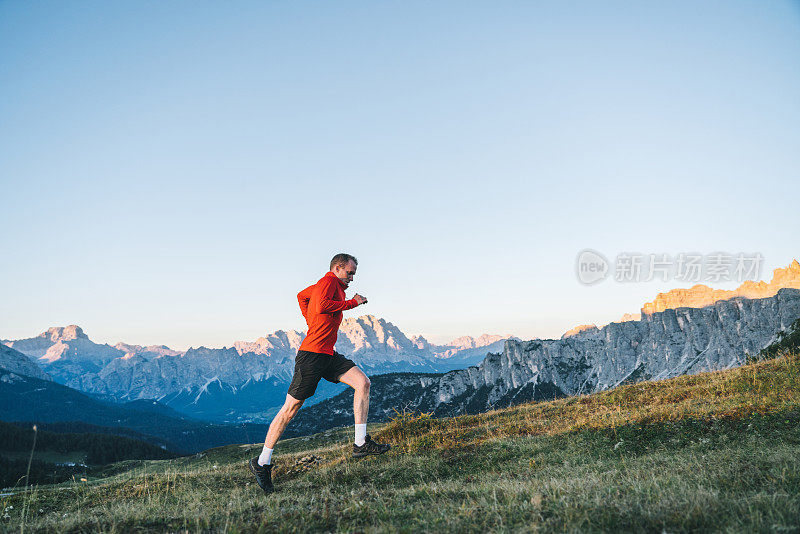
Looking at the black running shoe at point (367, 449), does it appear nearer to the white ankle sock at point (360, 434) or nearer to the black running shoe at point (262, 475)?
the white ankle sock at point (360, 434)

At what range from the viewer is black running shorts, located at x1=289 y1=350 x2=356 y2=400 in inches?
325

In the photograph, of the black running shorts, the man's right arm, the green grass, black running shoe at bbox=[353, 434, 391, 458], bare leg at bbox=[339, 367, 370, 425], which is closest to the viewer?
the green grass

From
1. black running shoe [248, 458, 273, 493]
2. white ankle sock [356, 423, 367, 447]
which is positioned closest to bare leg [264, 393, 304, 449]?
black running shoe [248, 458, 273, 493]

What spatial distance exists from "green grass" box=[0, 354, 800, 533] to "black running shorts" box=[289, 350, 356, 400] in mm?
1749

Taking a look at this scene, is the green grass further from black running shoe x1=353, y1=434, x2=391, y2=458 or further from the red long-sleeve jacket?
the red long-sleeve jacket

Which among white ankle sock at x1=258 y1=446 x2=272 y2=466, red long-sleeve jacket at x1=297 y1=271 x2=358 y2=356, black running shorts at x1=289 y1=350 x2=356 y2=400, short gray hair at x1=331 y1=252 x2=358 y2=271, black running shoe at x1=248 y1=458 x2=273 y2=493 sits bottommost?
black running shoe at x1=248 y1=458 x2=273 y2=493

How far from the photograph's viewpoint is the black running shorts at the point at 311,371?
27.1 ft

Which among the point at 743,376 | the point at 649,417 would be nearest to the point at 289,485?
the point at 649,417

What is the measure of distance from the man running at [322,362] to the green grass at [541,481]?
23.5 inches

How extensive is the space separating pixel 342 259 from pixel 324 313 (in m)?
1.39

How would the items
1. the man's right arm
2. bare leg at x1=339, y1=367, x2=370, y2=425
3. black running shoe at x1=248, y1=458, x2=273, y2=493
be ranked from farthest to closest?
bare leg at x1=339, y1=367, x2=370, y2=425
the man's right arm
black running shoe at x1=248, y1=458, x2=273, y2=493

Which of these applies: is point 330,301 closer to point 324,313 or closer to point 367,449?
point 324,313

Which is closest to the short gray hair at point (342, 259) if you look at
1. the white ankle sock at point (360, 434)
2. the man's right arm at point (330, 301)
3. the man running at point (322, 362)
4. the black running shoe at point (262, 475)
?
the man running at point (322, 362)

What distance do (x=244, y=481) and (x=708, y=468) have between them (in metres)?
8.99
